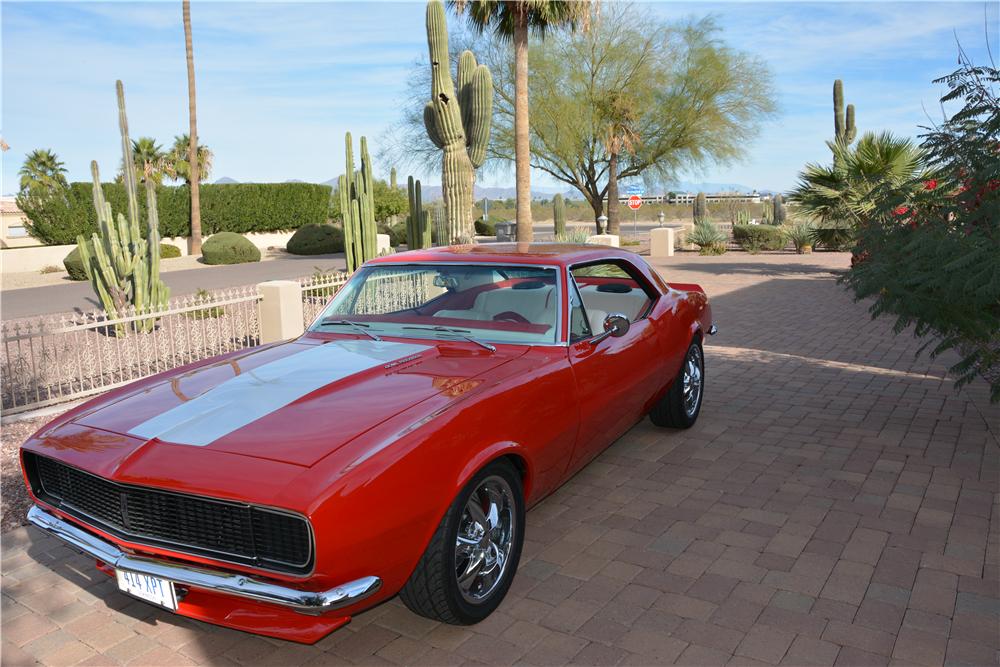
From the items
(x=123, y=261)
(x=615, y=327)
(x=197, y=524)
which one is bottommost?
(x=197, y=524)

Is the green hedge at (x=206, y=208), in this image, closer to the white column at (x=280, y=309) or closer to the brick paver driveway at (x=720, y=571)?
the white column at (x=280, y=309)

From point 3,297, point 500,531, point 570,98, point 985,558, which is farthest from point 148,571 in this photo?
point 570,98

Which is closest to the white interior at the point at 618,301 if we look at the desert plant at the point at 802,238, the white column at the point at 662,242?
the white column at the point at 662,242

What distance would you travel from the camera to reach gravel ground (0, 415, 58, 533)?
4766 mm

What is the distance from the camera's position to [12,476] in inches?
217

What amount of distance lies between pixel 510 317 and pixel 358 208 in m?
10.4

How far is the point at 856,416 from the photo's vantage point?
632 centimetres

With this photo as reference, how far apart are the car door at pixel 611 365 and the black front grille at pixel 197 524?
181cm

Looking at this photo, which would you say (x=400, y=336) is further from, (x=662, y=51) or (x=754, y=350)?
(x=662, y=51)

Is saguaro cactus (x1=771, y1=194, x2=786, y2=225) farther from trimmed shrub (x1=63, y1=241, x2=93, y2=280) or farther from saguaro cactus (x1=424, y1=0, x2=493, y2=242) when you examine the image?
trimmed shrub (x1=63, y1=241, x2=93, y2=280)

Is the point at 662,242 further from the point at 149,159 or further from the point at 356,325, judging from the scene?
the point at 149,159

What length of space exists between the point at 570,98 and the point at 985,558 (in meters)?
28.1

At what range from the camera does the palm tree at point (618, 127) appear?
29594 millimetres

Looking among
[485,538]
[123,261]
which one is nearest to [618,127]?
[123,261]
